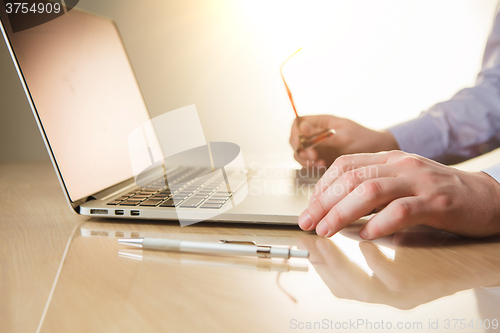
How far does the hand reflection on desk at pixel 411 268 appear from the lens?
0.21 m

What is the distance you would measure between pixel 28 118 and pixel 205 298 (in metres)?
1.37

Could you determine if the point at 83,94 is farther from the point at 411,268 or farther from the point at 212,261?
the point at 411,268

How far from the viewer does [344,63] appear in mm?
1687

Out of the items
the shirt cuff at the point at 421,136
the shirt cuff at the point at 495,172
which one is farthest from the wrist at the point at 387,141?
the shirt cuff at the point at 495,172

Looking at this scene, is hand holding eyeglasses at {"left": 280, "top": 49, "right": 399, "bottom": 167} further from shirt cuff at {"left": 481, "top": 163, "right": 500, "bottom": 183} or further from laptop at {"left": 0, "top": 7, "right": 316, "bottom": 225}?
shirt cuff at {"left": 481, "top": 163, "right": 500, "bottom": 183}

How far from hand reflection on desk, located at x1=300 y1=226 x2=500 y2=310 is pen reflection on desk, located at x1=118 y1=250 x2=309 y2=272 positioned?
0.02m

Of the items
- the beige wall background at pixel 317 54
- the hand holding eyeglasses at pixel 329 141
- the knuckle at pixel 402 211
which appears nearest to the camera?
the knuckle at pixel 402 211

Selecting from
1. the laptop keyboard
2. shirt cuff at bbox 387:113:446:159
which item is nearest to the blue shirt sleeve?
shirt cuff at bbox 387:113:446:159

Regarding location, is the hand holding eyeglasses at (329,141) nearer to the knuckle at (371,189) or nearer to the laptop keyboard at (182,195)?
the laptop keyboard at (182,195)

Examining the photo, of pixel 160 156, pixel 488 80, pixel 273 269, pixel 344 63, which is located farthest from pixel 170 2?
pixel 273 269

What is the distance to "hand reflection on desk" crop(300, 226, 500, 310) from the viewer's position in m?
0.21

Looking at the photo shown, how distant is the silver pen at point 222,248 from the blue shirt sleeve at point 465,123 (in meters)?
0.65

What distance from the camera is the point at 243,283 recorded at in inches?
8.9

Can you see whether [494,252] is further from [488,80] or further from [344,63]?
[344,63]
